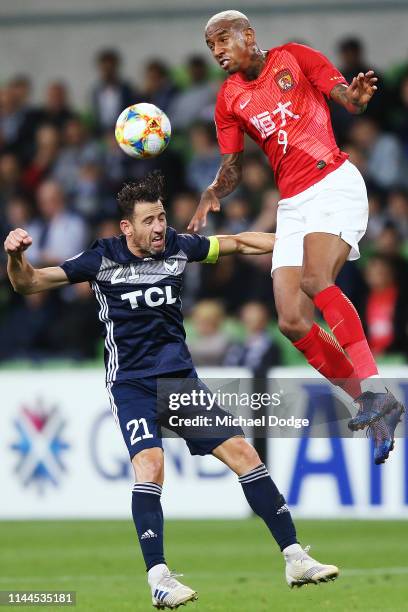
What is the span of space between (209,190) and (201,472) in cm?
532

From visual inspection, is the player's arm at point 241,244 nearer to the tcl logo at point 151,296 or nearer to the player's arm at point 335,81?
the tcl logo at point 151,296

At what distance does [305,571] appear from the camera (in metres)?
7.71

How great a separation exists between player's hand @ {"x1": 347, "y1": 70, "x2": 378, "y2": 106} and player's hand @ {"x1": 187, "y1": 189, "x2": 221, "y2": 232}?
3.95ft

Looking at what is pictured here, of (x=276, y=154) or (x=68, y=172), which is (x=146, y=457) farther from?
(x=68, y=172)

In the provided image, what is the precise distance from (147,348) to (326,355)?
1.09 meters

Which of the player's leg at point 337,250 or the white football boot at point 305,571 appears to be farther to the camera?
the player's leg at point 337,250

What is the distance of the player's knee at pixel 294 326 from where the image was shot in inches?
332

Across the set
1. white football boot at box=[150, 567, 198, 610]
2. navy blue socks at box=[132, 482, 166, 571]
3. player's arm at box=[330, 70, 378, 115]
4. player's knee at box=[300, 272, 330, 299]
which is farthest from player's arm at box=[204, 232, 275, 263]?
white football boot at box=[150, 567, 198, 610]

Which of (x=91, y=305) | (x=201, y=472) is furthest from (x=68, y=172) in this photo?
(x=201, y=472)

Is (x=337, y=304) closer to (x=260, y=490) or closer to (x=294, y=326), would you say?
(x=294, y=326)

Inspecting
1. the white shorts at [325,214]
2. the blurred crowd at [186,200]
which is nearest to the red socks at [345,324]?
the white shorts at [325,214]

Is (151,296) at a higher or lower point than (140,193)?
lower

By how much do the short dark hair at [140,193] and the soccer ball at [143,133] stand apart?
1.65 feet

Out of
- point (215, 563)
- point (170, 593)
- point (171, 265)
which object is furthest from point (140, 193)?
point (215, 563)
